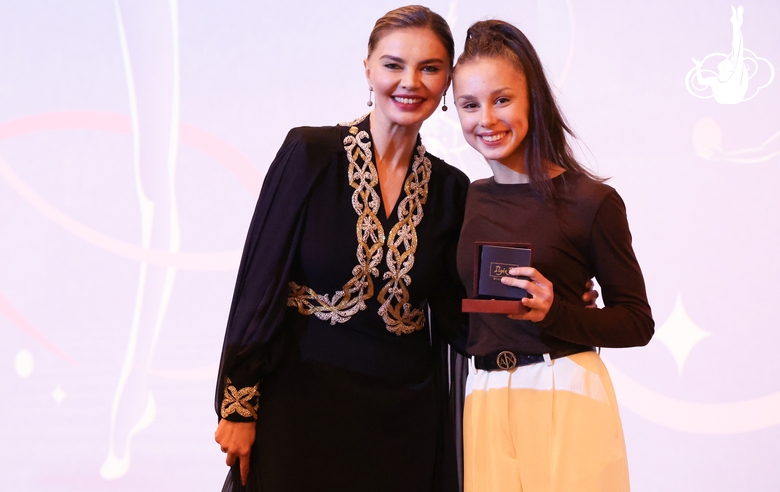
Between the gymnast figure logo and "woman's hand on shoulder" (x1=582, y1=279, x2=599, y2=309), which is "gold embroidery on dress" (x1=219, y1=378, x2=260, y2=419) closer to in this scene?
"woman's hand on shoulder" (x1=582, y1=279, x2=599, y2=309)

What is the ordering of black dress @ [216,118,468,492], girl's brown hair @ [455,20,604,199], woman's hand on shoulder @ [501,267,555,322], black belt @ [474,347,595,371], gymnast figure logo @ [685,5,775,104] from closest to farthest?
1. woman's hand on shoulder @ [501,267,555,322]
2. black belt @ [474,347,595,371]
3. girl's brown hair @ [455,20,604,199]
4. black dress @ [216,118,468,492]
5. gymnast figure logo @ [685,5,775,104]

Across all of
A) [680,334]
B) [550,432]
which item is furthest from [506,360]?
[680,334]

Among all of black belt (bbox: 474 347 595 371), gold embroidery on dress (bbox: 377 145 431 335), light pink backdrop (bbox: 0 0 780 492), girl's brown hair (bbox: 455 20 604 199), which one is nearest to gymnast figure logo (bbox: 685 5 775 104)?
light pink backdrop (bbox: 0 0 780 492)

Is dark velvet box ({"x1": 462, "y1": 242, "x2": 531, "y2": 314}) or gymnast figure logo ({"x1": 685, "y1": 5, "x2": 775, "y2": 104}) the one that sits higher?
gymnast figure logo ({"x1": 685, "y1": 5, "x2": 775, "y2": 104})

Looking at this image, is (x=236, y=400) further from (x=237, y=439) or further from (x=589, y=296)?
(x=589, y=296)

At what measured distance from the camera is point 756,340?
2.79 meters

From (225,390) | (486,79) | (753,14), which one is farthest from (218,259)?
(753,14)

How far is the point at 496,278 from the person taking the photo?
1438mm

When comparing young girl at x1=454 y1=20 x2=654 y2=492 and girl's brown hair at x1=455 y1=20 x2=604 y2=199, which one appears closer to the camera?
young girl at x1=454 y1=20 x2=654 y2=492

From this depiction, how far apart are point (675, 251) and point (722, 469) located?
83cm

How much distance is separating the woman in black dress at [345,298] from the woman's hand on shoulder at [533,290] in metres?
0.45

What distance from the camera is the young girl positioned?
1.48 m

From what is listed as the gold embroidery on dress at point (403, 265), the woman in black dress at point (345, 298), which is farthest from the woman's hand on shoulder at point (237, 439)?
the gold embroidery on dress at point (403, 265)

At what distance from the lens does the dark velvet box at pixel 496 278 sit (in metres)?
1.41
